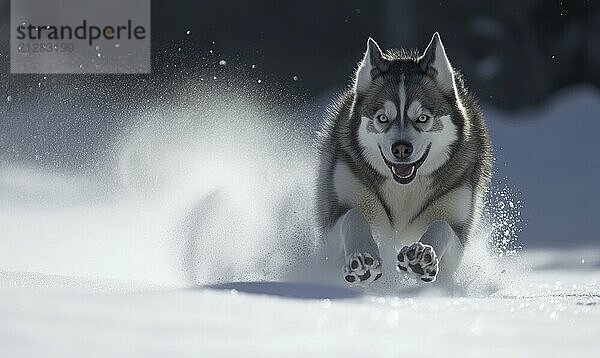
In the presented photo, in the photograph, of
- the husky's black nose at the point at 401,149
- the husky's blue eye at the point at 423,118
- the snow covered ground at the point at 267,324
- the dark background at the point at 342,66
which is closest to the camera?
the snow covered ground at the point at 267,324

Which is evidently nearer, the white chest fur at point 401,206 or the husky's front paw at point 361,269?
the husky's front paw at point 361,269

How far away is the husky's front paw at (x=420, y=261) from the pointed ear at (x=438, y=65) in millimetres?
863

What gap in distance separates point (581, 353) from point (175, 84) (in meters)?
7.67

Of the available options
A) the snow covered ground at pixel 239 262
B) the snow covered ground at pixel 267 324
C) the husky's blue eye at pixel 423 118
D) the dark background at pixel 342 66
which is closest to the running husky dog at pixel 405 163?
→ the husky's blue eye at pixel 423 118

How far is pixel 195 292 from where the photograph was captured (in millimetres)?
2311

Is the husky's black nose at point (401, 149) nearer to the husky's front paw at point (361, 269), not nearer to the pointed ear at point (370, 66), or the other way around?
the pointed ear at point (370, 66)

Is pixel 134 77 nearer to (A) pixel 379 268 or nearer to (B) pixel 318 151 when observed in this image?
(B) pixel 318 151

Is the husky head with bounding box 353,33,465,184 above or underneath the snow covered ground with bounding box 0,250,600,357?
above

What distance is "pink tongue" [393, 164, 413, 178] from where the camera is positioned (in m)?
3.53

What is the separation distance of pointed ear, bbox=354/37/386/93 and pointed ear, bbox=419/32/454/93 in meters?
0.15

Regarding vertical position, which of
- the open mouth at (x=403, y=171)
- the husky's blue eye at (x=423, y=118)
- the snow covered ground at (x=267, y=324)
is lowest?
the snow covered ground at (x=267, y=324)

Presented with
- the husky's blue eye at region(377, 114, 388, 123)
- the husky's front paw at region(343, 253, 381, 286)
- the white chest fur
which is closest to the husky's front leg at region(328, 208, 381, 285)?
the husky's front paw at region(343, 253, 381, 286)

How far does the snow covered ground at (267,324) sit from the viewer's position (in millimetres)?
1683

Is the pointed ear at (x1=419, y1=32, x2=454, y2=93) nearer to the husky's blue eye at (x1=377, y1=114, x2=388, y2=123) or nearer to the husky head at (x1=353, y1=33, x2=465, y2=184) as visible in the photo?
the husky head at (x1=353, y1=33, x2=465, y2=184)
